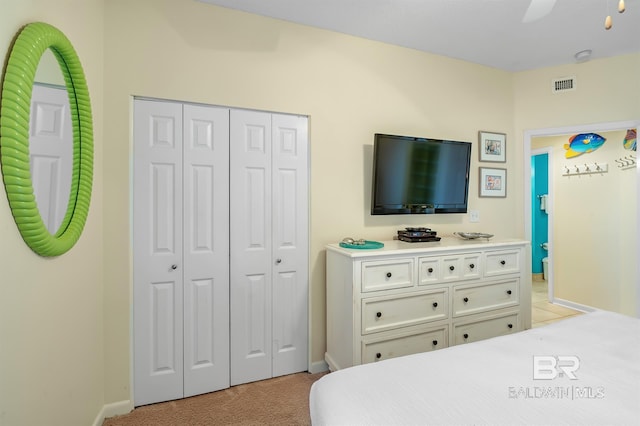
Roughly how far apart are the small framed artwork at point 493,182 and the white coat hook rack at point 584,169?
56.0 inches

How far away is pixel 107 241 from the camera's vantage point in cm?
199

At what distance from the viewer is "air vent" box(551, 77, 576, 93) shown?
3189 mm

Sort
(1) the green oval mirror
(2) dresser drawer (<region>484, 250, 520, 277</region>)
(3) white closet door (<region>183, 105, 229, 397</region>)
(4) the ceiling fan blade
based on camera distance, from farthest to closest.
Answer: (2) dresser drawer (<region>484, 250, 520, 277</region>), (3) white closet door (<region>183, 105, 229, 397</region>), (4) the ceiling fan blade, (1) the green oval mirror

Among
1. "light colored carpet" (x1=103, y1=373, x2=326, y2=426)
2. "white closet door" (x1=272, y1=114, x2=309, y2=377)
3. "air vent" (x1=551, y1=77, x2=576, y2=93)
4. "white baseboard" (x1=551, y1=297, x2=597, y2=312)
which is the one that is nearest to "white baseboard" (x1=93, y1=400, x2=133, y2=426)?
"light colored carpet" (x1=103, y1=373, x2=326, y2=426)

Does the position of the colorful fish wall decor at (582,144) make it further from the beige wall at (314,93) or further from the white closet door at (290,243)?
the white closet door at (290,243)

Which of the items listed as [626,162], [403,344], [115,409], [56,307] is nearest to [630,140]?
[626,162]

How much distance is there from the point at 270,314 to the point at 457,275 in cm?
145

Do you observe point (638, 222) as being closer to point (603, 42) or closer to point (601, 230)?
point (601, 230)

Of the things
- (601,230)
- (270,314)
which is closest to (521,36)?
(601,230)

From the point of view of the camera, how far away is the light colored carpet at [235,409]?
6.31ft

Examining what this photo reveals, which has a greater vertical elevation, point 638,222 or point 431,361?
point 638,222

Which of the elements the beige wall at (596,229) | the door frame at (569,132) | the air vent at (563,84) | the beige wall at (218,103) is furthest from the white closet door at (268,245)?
the beige wall at (596,229)

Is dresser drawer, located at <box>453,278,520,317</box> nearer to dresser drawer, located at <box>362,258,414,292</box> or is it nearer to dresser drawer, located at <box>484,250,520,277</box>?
dresser drawer, located at <box>484,250,520,277</box>

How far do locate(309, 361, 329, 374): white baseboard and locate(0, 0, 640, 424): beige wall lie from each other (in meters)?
0.03
